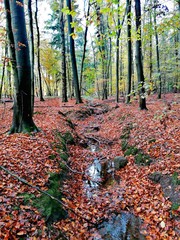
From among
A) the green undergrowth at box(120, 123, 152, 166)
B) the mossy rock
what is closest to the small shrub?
the mossy rock

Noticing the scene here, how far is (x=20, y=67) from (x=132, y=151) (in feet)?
17.6

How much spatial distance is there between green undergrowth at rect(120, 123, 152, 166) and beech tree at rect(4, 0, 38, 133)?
3.96 metres

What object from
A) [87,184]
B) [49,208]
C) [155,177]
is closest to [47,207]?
[49,208]

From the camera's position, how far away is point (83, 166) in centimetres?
745

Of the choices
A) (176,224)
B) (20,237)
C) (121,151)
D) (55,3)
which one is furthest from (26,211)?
(55,3)

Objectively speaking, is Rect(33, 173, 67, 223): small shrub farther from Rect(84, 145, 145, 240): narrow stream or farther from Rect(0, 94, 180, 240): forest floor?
Rect(84, 145, 145, 240): narrow stream

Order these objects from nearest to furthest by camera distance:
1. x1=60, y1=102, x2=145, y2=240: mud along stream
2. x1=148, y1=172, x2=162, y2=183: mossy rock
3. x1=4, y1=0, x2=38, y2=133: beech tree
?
x1=60, y1=102, x2=145, y2=240: mud along stream
x1=148, y1=172, x2=162, y2=183: mossy rock
x1=4, y1=0, x2=38, y2=133: beech tree

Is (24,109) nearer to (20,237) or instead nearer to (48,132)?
(48,132)

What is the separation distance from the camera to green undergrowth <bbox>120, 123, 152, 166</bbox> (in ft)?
21.9

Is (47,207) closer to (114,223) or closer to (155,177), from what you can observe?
(114,223)

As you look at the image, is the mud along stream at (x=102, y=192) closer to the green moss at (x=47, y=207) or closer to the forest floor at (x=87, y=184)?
the forest floor at (x=87, y=184)

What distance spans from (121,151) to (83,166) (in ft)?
6.61

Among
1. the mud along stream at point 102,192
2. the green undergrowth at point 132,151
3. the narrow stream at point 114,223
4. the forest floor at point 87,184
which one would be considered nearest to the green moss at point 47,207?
the forest floor at point 87,184

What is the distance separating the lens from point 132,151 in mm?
7633
